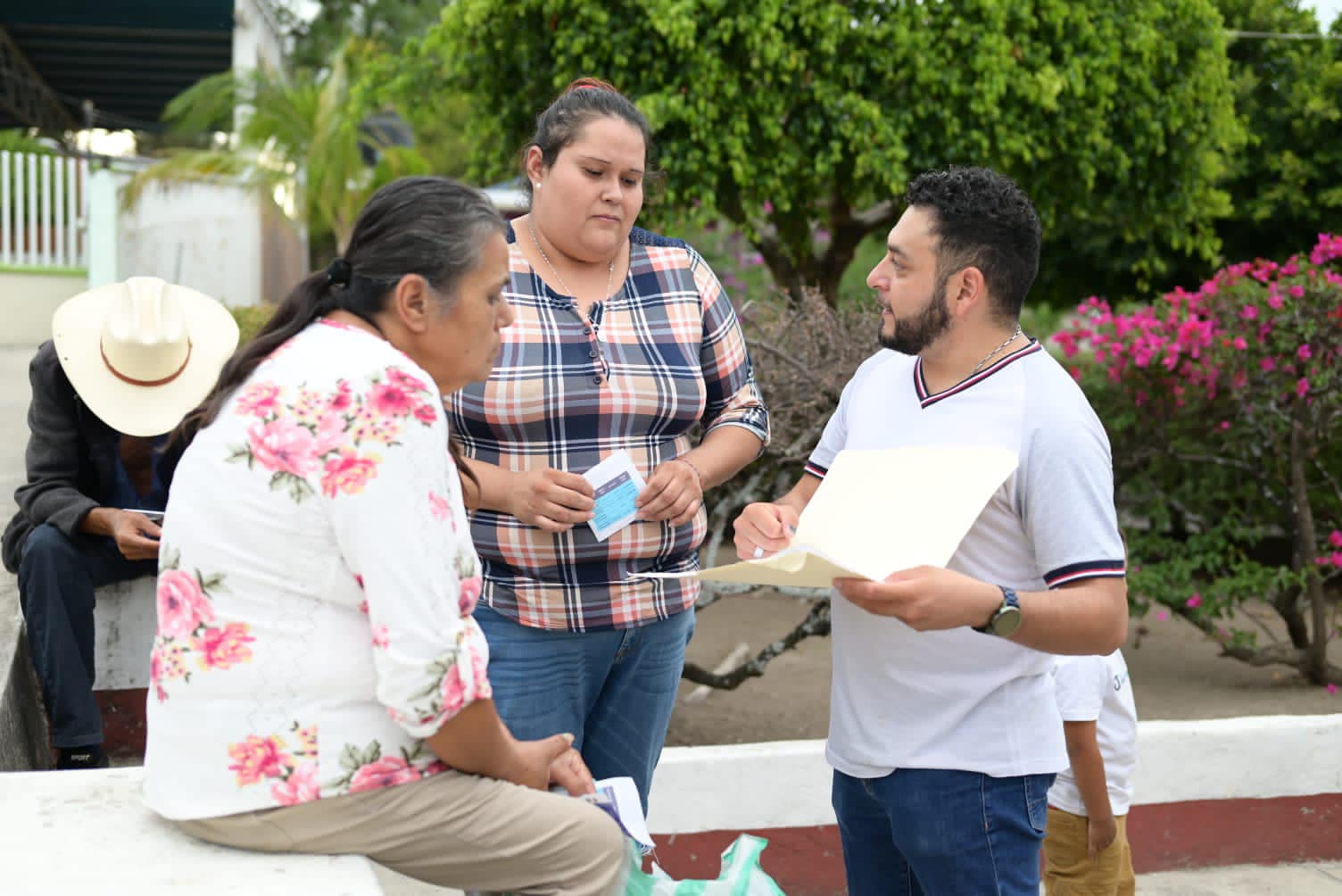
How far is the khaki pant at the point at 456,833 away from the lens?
1.91 metres

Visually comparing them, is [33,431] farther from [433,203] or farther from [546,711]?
[433,203]

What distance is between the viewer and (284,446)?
1.79 metres

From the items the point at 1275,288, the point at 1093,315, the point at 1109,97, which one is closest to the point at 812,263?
the point at 1109,97

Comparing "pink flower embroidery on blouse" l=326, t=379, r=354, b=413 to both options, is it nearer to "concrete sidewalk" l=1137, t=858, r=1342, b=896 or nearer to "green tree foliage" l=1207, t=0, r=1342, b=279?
"concrete sidewalk" l=1137, t=858, r=1342, b=896

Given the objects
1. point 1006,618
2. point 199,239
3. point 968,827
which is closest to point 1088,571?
point 1006,618

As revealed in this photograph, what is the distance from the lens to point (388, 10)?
36.2m

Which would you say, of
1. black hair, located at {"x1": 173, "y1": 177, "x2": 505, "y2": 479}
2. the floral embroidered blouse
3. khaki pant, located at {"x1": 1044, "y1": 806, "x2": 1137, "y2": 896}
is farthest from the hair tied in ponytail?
khaki pant, located at {"x1": 1044, "y1": 806, "x2": 1137, "y2": 896}

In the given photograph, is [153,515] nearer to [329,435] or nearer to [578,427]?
[578,427]

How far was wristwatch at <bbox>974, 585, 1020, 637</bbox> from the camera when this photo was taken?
202cm

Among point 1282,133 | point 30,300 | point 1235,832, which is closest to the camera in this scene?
point 1235,832

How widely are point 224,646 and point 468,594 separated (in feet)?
1.12

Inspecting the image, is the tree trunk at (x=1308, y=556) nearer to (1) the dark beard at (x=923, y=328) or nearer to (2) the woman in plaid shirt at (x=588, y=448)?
(2) the woman in plaid shirt at (x=588, y=448)

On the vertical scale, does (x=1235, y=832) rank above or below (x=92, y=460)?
below

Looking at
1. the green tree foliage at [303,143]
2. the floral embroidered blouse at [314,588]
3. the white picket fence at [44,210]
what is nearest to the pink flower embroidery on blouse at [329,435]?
the floral embroidered blouse at [314,588]
